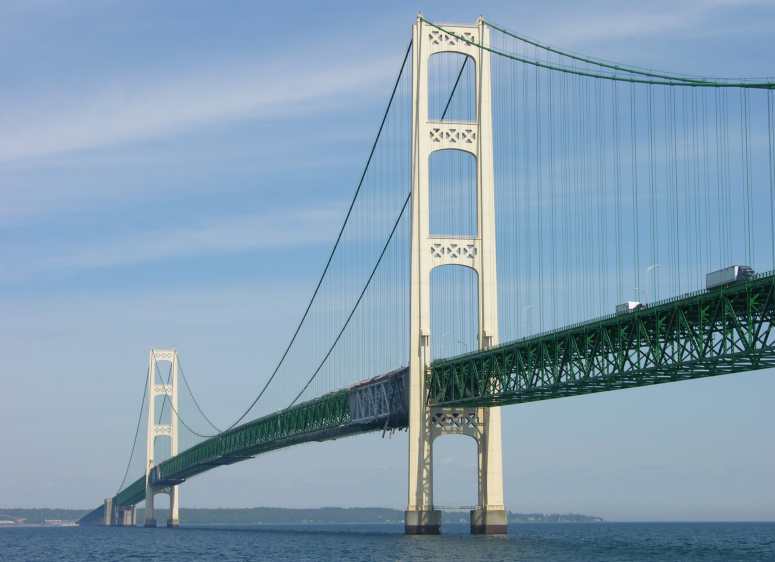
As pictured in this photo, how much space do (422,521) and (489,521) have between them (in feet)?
10.7

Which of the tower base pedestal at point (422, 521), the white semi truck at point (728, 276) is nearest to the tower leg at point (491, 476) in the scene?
the tower base pedestal at point (422, 521)

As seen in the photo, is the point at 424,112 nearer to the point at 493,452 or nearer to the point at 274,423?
the point at 493,452

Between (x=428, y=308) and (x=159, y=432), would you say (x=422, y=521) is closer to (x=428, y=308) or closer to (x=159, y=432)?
(x=428, y=308)

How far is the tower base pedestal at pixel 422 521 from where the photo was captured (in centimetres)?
6550

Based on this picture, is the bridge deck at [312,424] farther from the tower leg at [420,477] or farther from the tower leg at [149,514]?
the tower leg at [149,514]

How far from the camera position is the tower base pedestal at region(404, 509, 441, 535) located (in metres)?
65.5

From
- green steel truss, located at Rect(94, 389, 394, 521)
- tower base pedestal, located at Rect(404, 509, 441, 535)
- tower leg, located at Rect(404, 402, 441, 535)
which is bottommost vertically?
tower base pedestal, located at Rect(404, 509, 441, 535)

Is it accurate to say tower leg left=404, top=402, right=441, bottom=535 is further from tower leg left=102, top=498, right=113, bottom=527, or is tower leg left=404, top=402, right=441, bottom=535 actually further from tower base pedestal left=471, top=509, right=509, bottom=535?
tower leg left=102, top=498, right=113, bottom=527

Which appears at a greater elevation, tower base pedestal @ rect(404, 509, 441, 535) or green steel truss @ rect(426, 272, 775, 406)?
green steel truss @ rect(426, 272, 775, 406)

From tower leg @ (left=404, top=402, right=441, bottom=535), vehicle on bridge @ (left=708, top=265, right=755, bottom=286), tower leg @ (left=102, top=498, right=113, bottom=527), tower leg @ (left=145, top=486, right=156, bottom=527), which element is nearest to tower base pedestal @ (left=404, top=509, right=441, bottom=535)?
tower leg @ (left=404, top=402, right=441, bottom=535)

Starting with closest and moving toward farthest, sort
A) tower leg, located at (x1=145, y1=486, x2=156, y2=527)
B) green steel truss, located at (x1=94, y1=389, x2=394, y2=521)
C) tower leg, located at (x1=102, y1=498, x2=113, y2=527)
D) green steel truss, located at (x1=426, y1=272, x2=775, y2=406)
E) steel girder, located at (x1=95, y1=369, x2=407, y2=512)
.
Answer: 1. green steel truss, located at (x1=426, y1=272, x2=775, y2=406)
2. steel girder, located at (x1=95, y1=369, x2=407, y2=512)
3. green steel truss, located at (x1=94, y1=389, x2=394, y2=521)
4. tower leg, located at (x1=145, y1=486, x2=156, y2=527)
5. tower leg, located at (x1=102, y1=498, x2=113, y2=527)

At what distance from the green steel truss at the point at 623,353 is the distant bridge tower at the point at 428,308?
156 cm

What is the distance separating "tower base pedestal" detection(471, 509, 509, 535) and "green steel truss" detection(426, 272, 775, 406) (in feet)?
19.0

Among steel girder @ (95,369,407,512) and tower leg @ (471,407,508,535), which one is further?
steel girder @ (95,369,407,512)
